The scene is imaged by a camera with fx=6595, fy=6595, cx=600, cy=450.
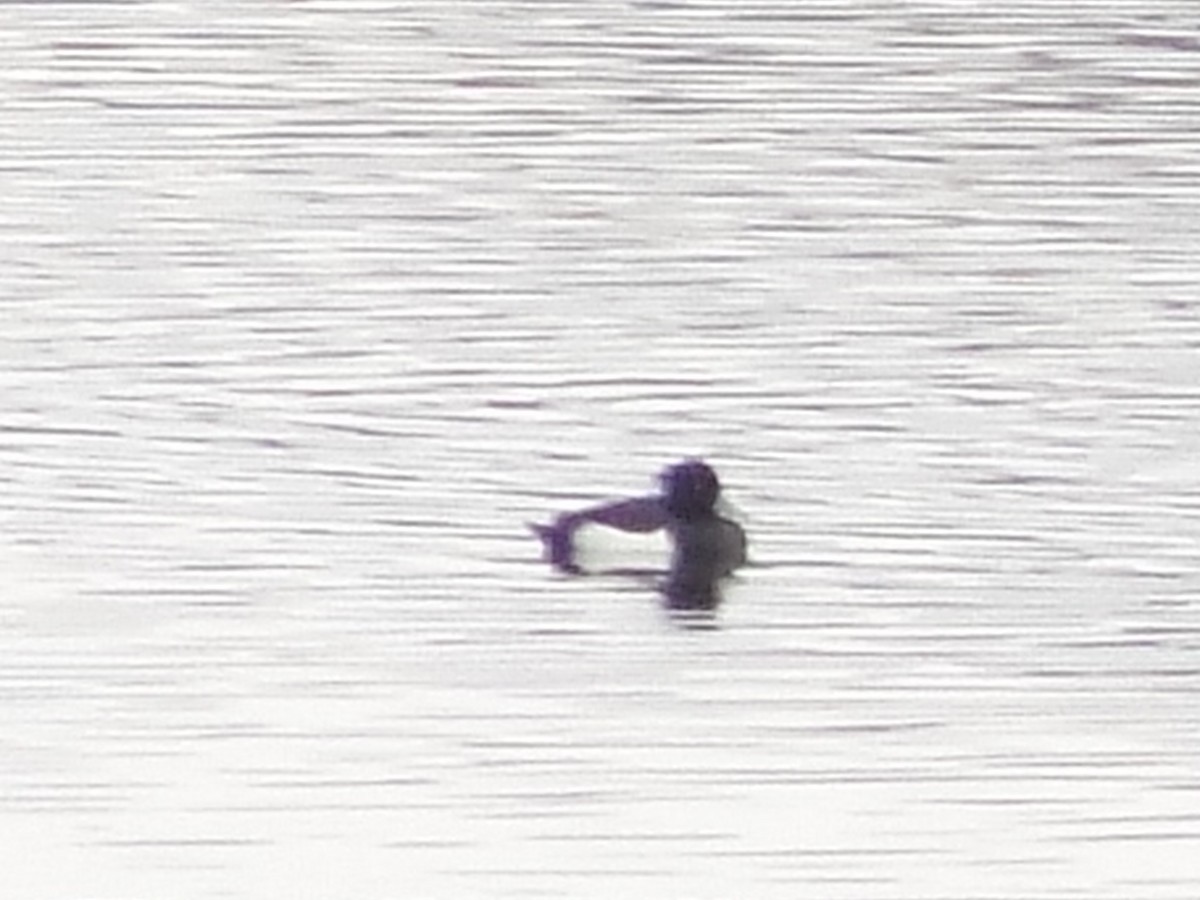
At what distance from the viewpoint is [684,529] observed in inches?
852

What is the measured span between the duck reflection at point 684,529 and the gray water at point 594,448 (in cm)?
16

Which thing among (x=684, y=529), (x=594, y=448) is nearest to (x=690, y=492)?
(x=684, y=529)

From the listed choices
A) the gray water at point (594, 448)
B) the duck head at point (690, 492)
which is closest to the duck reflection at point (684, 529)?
the duck head at point (690, 492)

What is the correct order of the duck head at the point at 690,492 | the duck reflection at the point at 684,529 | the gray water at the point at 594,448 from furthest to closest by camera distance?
the duck head at the point at 690,492 → the duck reflection at the point at 684,529 → the gray water at the point at 594,448

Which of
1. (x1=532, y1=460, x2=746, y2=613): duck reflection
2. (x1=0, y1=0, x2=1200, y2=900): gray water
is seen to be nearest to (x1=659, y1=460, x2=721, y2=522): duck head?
(x1=532, y1=460, x2=746, y2=613): duck reflection

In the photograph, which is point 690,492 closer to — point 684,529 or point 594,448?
point 684,529

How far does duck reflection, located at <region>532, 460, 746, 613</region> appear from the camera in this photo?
70.2 ft

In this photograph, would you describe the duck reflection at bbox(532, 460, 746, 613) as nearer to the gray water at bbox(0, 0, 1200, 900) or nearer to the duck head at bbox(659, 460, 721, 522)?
the duck head at bbox(659, 460, 721, 522)

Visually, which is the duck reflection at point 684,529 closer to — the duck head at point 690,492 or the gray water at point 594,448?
the duck head at point 690,492

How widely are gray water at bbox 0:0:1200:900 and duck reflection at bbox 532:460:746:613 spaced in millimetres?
165

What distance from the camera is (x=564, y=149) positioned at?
101 feet

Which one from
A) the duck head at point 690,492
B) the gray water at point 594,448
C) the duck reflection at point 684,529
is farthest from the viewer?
the duck head at point 690,492

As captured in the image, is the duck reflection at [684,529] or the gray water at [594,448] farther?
the duck reflection at [684,529]

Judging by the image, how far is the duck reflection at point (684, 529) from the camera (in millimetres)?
21391
